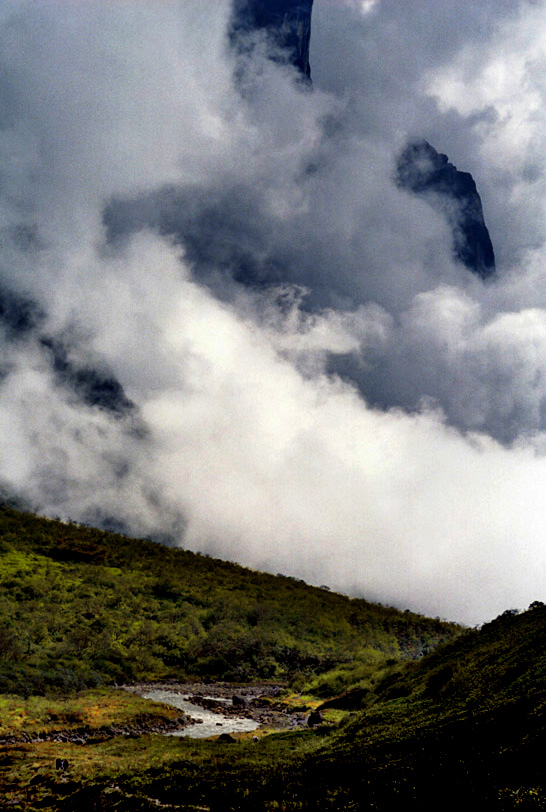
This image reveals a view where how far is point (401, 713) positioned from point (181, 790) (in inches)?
430

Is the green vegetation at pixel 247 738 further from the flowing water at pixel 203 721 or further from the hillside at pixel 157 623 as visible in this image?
the flowing water at pixel 203 721

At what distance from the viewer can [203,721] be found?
1513 inches

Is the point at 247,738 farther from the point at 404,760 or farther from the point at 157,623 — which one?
the point at 157,623

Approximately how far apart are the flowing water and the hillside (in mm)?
7553

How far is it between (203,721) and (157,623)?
36.6m

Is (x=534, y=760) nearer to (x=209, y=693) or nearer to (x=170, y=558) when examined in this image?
(x=209, y=693)

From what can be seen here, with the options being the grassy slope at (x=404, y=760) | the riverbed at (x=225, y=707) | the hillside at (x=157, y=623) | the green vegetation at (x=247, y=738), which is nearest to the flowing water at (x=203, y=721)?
the riverbed at (x=225, y=707)

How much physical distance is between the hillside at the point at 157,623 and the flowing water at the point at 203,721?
7553mm

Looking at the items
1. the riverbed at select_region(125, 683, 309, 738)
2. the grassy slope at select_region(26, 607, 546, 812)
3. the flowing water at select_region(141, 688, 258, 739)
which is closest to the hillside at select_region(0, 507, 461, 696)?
the riverbed at select_region(125, 683, 309, 738)

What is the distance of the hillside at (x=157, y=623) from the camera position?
170ft

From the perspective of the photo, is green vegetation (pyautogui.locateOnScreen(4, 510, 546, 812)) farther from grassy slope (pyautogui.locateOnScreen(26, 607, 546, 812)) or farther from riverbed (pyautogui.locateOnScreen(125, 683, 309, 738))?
riverbed (pyautogui.locateOnScreen(125, 683, 309, 738))

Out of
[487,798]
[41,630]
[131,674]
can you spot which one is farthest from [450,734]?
[41,630]

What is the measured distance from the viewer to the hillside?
51.7m

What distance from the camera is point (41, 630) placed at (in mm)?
55812
